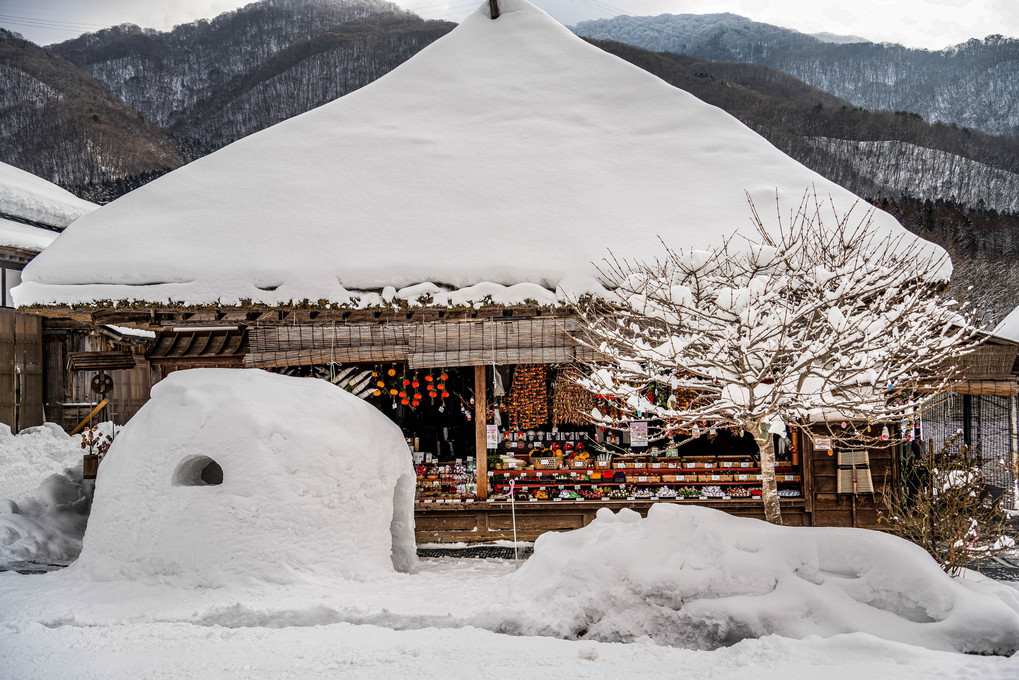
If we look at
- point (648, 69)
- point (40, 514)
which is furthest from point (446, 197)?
point (648, 69)

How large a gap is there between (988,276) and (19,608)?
2647 cm

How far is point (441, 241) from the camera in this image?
330 inches

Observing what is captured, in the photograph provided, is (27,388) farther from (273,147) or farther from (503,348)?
(503,348)

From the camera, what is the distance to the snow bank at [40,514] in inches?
351

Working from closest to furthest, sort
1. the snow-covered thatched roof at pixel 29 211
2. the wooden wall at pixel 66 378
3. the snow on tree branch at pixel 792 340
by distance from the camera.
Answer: the snow on tree branch at pixel 792 340, the snow-covered thatched roof at pixel 29 211, the wooden wall at pixel 66 378

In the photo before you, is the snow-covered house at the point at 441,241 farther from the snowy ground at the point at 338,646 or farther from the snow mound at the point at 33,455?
the snow mound at the point at 33,455

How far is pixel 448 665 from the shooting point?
4.70m

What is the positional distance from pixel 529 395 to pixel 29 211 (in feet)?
55.9

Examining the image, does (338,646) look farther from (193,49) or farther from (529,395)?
(193,49)

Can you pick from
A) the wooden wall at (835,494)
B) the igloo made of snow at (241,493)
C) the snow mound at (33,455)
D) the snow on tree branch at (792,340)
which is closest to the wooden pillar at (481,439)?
the igloo made of snow at (241,493)

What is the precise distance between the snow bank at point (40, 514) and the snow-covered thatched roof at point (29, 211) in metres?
5.90

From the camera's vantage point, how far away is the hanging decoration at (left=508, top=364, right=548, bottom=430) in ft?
31.1

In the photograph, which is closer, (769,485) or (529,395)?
(769,485)

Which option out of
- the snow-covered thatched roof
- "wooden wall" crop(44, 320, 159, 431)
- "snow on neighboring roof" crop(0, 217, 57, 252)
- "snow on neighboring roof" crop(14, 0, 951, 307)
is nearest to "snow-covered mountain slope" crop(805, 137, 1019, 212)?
"snow on neighboring roof" crop(14, 0, 951, 307)
